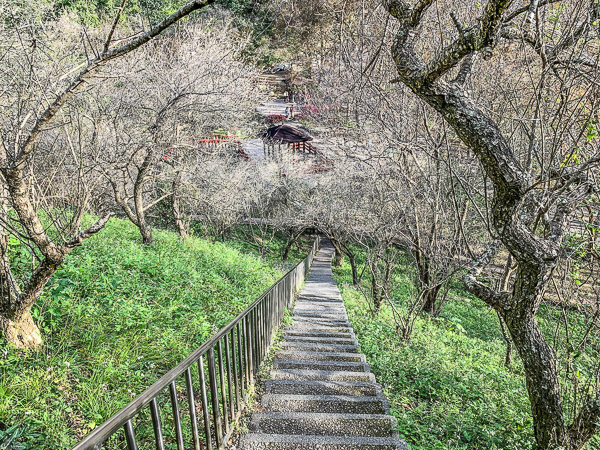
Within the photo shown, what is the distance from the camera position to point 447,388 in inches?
184

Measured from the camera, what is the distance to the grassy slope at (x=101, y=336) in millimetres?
2682

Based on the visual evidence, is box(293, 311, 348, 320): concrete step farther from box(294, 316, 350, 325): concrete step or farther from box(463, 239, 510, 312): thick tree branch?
box(463, 239, 510, 312): thick tree branch

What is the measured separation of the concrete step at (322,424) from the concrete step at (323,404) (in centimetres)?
20

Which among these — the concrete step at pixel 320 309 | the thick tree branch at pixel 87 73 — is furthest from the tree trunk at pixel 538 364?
the concrete step at pixel 320 309

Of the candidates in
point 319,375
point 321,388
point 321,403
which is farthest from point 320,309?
point 321,403

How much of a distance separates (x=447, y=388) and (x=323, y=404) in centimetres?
218

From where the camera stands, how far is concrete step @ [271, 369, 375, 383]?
13.2ft

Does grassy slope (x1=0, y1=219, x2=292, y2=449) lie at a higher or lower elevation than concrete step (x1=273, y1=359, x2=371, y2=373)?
higher

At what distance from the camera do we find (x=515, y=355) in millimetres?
7176

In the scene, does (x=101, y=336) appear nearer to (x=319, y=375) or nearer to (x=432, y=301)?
(x=319, y=375)

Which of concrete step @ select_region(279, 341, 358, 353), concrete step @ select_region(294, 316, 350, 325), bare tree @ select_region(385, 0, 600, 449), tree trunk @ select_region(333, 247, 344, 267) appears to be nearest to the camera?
bare tree @ select_region(385, 0, 600, 449)

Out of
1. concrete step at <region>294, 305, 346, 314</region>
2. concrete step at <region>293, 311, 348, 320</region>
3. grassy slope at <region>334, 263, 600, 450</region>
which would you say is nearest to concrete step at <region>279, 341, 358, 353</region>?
grassy slope at <region>334, 263, 600, 450</region>

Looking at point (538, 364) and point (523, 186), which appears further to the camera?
point (538, 364)

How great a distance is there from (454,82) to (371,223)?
28.3 feet
